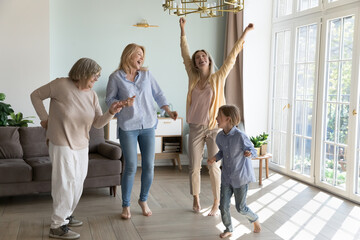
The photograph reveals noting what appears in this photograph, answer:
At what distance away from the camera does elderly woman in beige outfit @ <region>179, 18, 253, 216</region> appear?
13.5 feet

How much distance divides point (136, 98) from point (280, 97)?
301 cm

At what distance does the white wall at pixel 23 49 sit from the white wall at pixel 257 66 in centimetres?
275

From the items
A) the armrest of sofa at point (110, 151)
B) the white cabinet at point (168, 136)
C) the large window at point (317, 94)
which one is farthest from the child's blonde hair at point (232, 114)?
the white cabinet at point (168, 136)

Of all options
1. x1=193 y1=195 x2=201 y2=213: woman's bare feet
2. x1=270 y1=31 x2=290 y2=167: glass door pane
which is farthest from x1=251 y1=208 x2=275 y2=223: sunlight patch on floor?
x1=270 y1=31 x2=290 y2=167: glass door pane

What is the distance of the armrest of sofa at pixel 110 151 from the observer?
4746 millimetres

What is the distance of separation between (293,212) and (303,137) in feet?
5.24

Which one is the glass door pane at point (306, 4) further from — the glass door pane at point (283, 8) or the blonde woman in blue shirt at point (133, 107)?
the blonde woman in blue shirt at point (133, 107)

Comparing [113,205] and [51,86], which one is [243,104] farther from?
[51,86]

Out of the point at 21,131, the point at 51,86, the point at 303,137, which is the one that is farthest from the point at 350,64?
the point at 21,131

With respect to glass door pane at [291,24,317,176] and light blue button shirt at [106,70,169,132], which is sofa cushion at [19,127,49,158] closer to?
light blue button shirt at [106,70,169,132]

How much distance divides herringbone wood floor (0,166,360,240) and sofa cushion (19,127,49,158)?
48cm

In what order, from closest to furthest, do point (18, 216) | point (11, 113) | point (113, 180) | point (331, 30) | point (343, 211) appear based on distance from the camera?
point (18, 216)
point (343, 211)
point (113, 180)
point (331, 30)
point (11, 113)

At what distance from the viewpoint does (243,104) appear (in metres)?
6.47

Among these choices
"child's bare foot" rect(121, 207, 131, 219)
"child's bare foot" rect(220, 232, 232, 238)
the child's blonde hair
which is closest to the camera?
the child's blonde hair
